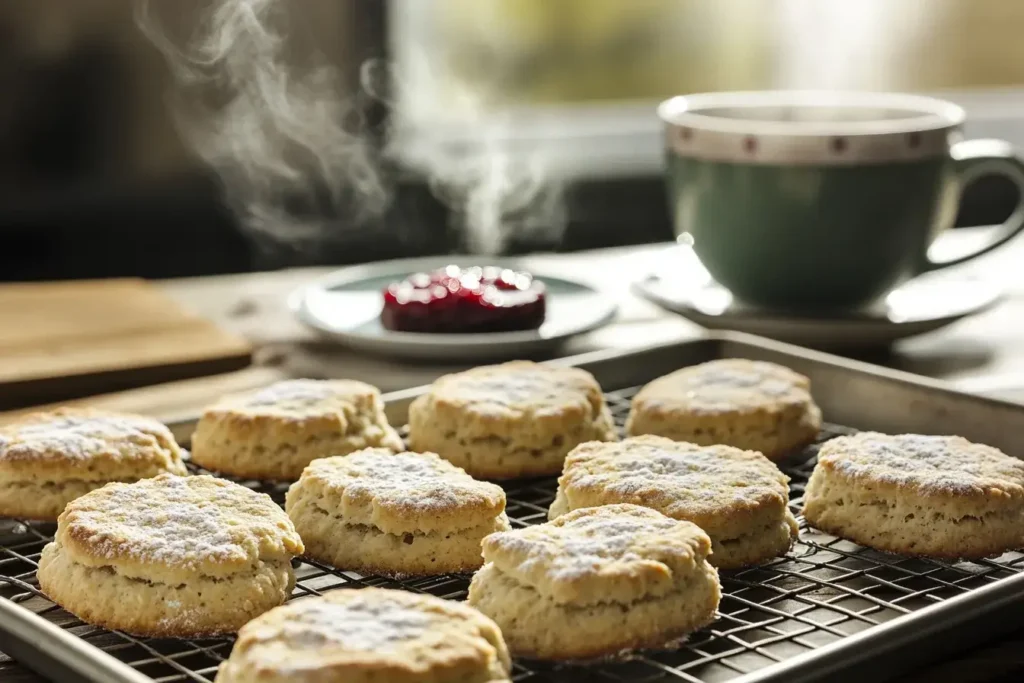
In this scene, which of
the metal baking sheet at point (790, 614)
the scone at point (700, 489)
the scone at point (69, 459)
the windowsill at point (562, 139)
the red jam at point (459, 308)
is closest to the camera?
the metal baking sheet at point (790, 614)

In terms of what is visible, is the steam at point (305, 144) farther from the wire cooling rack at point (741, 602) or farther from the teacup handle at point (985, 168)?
the wire cooling rack at point (741, 602)

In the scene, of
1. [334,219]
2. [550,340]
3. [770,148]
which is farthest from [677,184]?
[334,219]

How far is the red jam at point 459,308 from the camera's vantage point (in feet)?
7.95

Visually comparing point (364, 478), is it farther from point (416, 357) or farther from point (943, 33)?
point (943, 33)

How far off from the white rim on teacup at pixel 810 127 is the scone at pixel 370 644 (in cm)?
145

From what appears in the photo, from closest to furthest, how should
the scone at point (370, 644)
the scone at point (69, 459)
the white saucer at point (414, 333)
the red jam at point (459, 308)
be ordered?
1. the scone at point (370, 644)
2. the scone at point (69, 459)
3. the white saucer at point (414, 333)
4. the red jam at point (459, 308)

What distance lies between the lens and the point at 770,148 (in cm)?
249

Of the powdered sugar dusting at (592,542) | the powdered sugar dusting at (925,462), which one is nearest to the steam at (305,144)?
the powdered sugar dusting at (925,462)

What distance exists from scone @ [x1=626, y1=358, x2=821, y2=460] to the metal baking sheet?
5cm

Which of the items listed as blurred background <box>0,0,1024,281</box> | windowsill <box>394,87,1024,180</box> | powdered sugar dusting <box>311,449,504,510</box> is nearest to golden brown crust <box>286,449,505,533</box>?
powdered sugar dusting <box>311,449,504,510</box>

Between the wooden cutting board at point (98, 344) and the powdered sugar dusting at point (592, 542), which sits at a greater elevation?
the powdered sugar dusting at point (592, 542)

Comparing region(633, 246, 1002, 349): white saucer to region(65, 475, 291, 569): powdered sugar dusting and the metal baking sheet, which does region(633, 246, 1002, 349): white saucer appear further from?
region(65, 475, 291, 569): powdered sugar dusting

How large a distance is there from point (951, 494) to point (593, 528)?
0.44 m

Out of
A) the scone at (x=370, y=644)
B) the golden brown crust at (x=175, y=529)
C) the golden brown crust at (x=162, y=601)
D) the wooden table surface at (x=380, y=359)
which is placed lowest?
the wooden table surface at (x=380, y=359)
